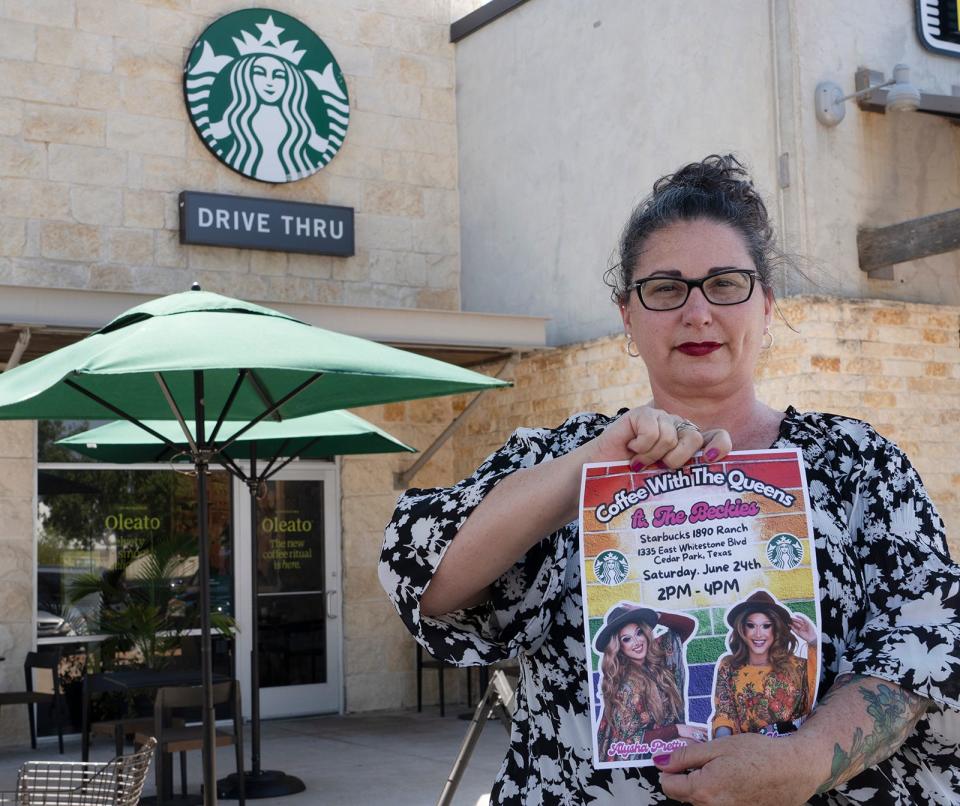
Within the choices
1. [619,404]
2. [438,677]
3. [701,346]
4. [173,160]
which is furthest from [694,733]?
[438,677]

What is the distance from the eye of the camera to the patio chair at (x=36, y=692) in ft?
30.2

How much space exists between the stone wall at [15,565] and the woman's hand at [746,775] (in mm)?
9310

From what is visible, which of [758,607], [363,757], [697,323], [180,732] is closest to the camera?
[758,607]

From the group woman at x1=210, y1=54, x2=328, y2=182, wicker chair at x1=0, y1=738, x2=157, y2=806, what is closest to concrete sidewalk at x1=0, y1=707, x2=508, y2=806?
wicker chair at x1=0, y1=738, x2=157, y2=806

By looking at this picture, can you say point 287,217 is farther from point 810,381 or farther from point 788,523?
point 788,523

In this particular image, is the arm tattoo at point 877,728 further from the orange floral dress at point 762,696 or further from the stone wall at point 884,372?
the stone wall at point 884,372

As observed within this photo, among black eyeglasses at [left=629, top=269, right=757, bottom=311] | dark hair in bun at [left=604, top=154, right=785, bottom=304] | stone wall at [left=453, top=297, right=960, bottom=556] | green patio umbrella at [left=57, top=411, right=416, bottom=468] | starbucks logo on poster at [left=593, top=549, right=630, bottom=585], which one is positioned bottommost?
starbucks logo on poster at [left=593, top=549, right=630, bottom=585]

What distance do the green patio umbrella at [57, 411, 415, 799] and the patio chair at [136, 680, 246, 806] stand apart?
1.37ft

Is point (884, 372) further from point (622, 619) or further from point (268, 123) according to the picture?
point (622, 619)

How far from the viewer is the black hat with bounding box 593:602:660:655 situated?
4.87ft

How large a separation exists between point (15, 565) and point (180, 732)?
3527 millimetres

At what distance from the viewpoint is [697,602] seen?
1488mm

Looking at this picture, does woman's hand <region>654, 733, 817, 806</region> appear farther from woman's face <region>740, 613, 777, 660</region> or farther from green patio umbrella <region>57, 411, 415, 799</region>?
green patio umbrella <region>57, 411, 415, 799</region>

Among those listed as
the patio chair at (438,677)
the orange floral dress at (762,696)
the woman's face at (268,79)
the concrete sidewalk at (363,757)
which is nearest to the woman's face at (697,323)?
the orange floral dress at (762,696)
